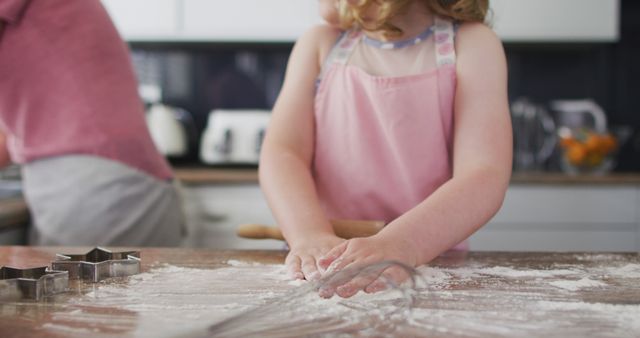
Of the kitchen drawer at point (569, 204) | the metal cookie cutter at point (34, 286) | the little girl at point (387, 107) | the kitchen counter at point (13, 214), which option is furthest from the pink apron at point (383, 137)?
the kitchen drawer at point (569, 204)

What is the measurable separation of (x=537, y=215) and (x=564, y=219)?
8 centimetres

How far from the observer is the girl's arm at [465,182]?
2.00ft

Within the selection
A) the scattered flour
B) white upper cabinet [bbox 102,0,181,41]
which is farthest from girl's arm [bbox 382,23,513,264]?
white upper cabinet [bbox 102,0,181,41]

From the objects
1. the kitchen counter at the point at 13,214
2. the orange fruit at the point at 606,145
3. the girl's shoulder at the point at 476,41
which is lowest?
the kitchen counter at the point at 13,214

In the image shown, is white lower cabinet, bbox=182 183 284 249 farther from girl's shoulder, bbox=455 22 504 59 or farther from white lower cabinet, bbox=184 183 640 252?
girl's shoulder, bbox=455 22 504 59

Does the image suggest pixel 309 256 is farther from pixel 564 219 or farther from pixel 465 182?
pixel 564 219

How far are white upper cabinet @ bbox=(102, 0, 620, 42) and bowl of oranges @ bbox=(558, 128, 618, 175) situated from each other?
31 centimetres

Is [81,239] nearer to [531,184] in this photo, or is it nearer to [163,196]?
[163,196]

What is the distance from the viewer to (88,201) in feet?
3.79

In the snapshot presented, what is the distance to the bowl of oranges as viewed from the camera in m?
2.16

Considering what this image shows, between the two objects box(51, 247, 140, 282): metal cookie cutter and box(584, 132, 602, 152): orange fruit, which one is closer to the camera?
box(51, 247, 140, 282): metal cookie cutter

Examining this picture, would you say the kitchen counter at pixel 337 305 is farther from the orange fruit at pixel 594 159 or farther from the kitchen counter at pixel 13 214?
the orange fruit at pixel 594 159

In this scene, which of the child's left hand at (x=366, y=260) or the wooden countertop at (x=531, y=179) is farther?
the wooden countertop at (x=531, y=179)

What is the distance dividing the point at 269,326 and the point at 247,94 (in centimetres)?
217
